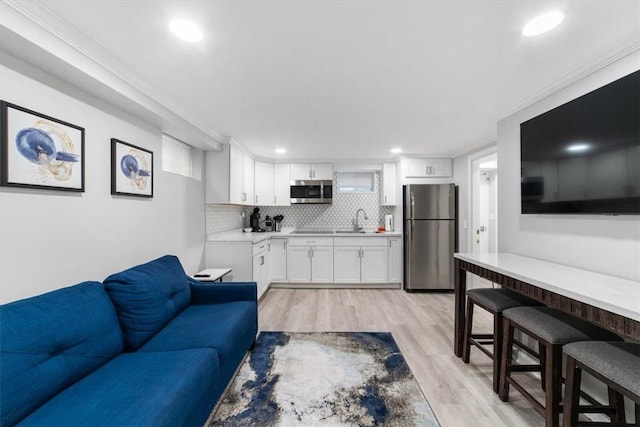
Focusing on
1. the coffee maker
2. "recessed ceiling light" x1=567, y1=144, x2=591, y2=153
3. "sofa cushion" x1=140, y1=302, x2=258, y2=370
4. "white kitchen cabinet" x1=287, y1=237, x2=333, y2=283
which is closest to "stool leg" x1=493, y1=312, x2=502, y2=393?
"recessed ceiling light" x1=567, y1=144, x2=591, y2=153

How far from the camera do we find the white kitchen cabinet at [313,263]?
4598 mm

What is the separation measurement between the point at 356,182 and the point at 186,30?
13.3 ft

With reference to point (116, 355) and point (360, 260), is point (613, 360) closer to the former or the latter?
point (116, 355)

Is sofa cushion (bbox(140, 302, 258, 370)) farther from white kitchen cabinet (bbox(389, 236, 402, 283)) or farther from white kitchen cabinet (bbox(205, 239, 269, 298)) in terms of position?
white kitchen cabinet (bbox(389, 236, 402, 283))

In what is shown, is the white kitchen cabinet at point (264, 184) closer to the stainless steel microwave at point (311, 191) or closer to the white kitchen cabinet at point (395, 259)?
the stainless steel microwave at point (311, 191)

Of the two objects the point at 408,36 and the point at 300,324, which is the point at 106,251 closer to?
the point at 300,324

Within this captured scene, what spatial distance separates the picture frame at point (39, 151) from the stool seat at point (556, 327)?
308 cm

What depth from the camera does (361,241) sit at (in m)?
4.60

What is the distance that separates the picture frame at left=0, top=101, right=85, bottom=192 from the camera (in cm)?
139

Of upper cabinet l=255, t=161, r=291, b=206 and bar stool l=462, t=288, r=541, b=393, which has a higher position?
upper cabinet l=255, t=161, r=291, b=206

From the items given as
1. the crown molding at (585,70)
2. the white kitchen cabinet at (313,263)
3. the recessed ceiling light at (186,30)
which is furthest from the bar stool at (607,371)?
the white kitchen cabinet at (313,263)

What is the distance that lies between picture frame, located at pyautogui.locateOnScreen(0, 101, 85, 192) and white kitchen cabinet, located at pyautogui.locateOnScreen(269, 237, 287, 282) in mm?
3001

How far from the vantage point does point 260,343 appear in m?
2.69

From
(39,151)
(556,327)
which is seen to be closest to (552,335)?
(556,327)
